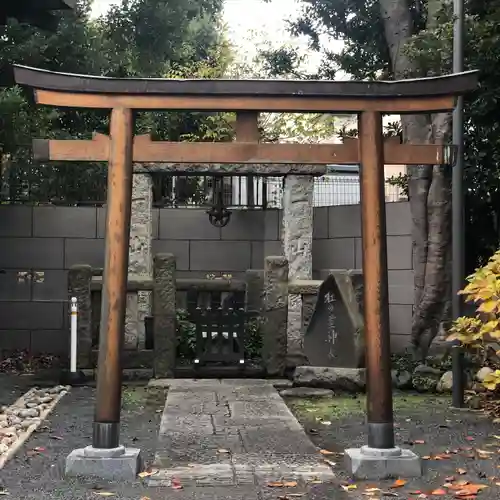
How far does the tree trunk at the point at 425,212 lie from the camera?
438 inches

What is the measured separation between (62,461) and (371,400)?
244 centimetres

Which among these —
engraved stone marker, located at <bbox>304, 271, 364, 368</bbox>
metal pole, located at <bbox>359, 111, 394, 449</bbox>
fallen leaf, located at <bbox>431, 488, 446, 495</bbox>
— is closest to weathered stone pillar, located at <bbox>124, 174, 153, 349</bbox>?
engraved stone marker, located at <bbox>304, 271, 364, 368</bbox>

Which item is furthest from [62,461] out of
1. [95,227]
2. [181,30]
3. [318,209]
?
[181,30]

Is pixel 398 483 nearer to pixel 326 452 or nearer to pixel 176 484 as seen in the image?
pixel 326 452

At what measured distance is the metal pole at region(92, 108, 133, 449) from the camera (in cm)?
562

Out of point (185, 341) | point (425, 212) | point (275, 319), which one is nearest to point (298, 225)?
point (425, 212)

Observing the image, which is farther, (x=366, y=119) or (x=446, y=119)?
(x=446, y=119)

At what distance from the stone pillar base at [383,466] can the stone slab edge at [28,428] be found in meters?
2.66

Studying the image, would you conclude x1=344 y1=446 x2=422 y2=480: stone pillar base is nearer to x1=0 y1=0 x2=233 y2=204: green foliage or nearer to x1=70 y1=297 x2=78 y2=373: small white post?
x1=70 y1=297 x2=78 y2=373: small white post

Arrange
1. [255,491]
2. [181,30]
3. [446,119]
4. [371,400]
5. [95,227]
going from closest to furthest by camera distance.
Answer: [255,491] → [371,400] → [446,119] → [95,227] → [181,30]

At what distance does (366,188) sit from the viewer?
19.1 feet

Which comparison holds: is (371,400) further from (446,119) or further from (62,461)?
(446,119)

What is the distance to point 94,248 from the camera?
12750mm

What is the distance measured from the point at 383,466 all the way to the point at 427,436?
156 cm
